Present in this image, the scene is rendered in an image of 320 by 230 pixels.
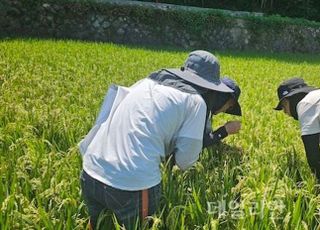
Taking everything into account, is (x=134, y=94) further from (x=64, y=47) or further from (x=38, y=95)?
(x=64, y=47)

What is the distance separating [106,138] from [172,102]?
0.35 meters

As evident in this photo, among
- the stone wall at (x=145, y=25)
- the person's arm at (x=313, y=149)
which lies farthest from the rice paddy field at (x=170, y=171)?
the stone wall at (x=145, y=25)

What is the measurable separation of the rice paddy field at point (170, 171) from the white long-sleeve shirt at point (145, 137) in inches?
8.7

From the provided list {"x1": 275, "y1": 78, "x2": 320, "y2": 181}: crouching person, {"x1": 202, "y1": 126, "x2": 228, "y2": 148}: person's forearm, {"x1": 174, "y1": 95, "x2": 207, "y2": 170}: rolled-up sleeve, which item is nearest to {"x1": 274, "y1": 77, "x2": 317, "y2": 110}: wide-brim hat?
{"x1": 275, "y1": 78, "x2": 320, "y2": 181}: crouching person

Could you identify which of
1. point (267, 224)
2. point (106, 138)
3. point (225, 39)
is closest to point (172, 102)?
point (106, 138)

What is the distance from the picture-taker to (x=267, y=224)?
2.09 metres

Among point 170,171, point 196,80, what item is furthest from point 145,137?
point 170,171

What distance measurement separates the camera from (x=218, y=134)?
281 centimetres

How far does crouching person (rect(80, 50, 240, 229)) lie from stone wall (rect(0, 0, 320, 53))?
10.4 m

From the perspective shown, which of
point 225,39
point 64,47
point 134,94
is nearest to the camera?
point 134,94

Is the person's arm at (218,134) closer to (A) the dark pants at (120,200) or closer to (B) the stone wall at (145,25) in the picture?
(A) the dark pants at (120,200)

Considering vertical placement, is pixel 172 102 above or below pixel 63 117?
above

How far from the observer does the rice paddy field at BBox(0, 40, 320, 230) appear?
86.1 inches

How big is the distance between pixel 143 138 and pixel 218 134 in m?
0.82
